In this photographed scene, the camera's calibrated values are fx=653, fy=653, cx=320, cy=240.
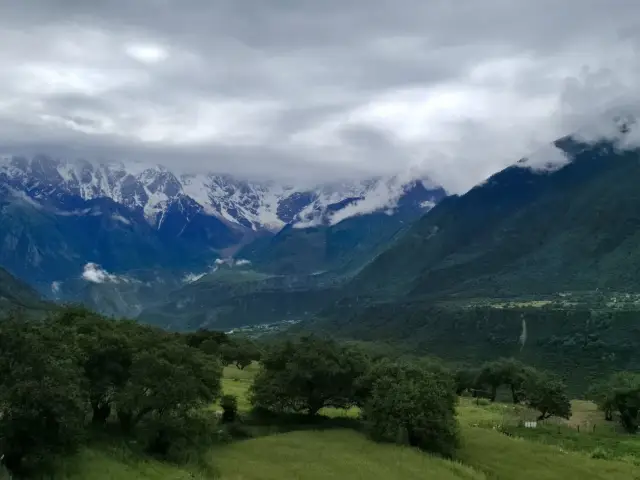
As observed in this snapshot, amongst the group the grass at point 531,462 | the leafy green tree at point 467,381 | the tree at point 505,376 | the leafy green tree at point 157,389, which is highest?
the leafy green tree at point 157,389

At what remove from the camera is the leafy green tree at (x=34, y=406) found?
1817 inches

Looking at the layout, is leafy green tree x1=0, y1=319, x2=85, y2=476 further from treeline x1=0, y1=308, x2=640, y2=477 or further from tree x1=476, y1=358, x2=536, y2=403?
tree x1=476, y1=358, x2=536, y2=403

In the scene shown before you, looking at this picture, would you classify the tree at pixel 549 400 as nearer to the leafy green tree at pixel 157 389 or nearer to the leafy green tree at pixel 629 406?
the leafy green tree at pixel 629 406

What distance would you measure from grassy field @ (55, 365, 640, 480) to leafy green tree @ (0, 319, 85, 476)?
2491mm

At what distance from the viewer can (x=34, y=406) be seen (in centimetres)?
4647

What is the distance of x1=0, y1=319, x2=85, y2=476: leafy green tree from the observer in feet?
151

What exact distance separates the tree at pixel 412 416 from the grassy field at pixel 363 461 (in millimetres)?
2713

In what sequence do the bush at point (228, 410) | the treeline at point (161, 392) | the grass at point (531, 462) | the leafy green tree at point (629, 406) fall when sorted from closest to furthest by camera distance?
the treeline at point (161, 392)
the grass at point (531, 462)
the bush at point (228, 410)
the leafy green tree at point (629, 406)

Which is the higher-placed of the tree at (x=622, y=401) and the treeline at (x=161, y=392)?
the treeline at (x=161, y=392)

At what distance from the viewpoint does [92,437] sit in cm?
5838

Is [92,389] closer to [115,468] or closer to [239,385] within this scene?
[115,468]

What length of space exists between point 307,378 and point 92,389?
29.3m

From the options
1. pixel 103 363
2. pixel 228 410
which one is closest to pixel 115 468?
pixel 103 363

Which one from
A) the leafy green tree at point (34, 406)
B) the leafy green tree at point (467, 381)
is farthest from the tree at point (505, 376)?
the leafy green tree at point (34, 406)
